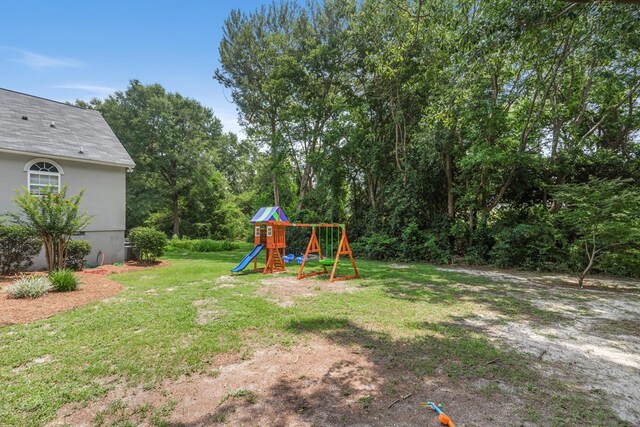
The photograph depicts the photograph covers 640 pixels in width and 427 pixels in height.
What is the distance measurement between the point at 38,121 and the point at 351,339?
13.9 meters

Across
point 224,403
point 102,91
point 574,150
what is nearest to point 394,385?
point 224,403

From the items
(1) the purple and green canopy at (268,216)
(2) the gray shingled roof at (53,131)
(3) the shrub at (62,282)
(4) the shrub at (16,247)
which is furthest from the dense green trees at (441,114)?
(4) the shrub at (16,247)

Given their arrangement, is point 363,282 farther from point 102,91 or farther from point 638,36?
point 102,91

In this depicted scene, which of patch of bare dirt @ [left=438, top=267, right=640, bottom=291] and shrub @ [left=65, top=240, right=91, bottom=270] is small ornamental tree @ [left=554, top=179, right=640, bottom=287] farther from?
shrub @ [left=65, top=240, right=91, bottom=270]

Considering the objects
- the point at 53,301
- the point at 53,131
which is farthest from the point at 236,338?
the point at 53,131

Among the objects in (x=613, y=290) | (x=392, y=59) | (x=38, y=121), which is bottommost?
(x=613, y=290)

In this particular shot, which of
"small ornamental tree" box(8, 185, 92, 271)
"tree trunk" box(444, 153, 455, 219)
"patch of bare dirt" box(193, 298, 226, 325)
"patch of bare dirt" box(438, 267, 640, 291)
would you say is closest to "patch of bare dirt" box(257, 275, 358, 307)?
"patch of bare dirt" box(193, 298, 226, 325)

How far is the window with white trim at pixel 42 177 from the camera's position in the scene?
9711 mm

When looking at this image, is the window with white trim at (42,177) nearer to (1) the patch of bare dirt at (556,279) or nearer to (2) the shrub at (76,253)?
(2) the shrub at (76,253)

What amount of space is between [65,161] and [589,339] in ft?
47.0

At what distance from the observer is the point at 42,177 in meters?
9.94

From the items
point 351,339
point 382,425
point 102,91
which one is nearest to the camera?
point 382,425

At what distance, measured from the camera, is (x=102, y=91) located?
2311 cm

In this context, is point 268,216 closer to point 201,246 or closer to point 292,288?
point 292,288
